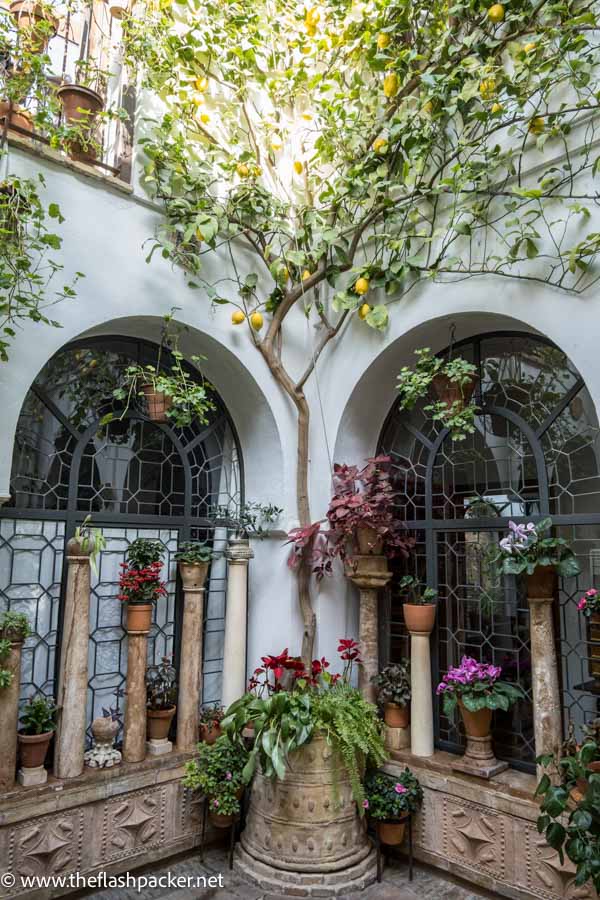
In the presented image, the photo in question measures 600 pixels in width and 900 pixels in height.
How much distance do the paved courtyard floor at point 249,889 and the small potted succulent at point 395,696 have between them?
78 cm

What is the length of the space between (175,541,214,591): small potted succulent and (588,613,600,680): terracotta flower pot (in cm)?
228

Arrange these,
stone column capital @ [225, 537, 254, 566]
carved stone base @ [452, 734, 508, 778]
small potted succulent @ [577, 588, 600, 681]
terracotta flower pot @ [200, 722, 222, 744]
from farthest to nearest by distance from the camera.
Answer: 1. stone column capital @ [225, 537, 254, 566]
2. terracotta flower pot @ [200, 722, 222, 744]
3. carved stone base @ [452, 734, 508, 778]
4. small potted succulent @ [577, 588, 600, 681]

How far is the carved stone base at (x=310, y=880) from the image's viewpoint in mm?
3203

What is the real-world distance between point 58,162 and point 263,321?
1592 millimetres

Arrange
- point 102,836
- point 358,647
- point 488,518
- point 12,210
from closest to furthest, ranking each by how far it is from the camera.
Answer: point 12,210
point 102,836
point 488,518
point 358,647

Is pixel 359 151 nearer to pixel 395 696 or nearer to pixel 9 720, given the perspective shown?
pixel 395 696

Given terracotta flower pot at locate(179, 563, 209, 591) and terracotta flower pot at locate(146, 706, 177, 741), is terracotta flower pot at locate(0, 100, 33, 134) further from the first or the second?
terracotta flower pot at locate(146, 706, 177, 741)

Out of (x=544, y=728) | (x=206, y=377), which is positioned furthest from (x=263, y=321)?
(x=544, y=728)

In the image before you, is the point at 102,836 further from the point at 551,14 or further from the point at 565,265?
the point at 551,14

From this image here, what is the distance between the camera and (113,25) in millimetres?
4027

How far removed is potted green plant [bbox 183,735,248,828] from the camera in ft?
11.6

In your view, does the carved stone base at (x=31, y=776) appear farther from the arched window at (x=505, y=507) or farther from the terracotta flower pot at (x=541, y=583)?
the terracotta flower pot at (x=541, y=583)

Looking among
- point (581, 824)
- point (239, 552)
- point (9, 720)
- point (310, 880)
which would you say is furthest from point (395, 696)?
point (9, 720)

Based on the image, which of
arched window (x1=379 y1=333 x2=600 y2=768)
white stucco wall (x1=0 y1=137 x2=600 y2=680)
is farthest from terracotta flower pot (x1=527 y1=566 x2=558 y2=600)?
white stucco wall (x1=0 y1=137 x2=600 y2=680)
